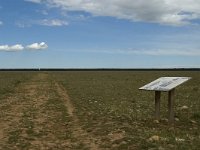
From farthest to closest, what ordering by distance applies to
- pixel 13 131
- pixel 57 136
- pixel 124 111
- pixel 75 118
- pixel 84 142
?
1. pixel 124 111
2. pixel 75 118
3. pixel 13 131
4. pixel 57 136
5. pixel 84 142

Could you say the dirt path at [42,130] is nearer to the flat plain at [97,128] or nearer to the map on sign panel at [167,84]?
the flat plain at [97,128]

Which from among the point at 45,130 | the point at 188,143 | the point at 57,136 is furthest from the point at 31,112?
the point at 188,143

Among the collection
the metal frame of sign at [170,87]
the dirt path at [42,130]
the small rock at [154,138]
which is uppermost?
the metal frame of sign at [170,87]

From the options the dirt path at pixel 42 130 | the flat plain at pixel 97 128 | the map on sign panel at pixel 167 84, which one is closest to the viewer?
the flat plain at pixel 97 128

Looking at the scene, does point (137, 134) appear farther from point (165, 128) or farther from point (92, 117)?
point (92, 117)

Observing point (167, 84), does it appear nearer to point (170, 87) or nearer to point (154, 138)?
point (170, 87)

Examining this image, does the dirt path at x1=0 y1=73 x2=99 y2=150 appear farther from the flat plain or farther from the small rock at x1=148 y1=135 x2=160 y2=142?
the small rock at x1=148 y1=135 x2=160 y2=142

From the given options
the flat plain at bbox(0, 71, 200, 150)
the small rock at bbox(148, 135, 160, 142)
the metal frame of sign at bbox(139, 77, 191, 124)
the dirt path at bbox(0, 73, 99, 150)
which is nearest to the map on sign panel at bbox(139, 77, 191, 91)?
the metal frame of sign at bbox(139, 77, 191, 124)

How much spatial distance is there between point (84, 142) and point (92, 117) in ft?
18.6

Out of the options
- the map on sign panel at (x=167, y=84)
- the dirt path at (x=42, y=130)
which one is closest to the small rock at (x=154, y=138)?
the dirt path at (x=42, y=130)

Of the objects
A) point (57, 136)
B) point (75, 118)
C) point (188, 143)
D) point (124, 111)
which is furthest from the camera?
point (124, 111)

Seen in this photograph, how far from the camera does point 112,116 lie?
20.1 metres

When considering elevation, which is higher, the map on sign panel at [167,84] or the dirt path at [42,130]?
the map on sign panel at [167,84]

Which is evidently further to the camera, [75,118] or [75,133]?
[75,118]
